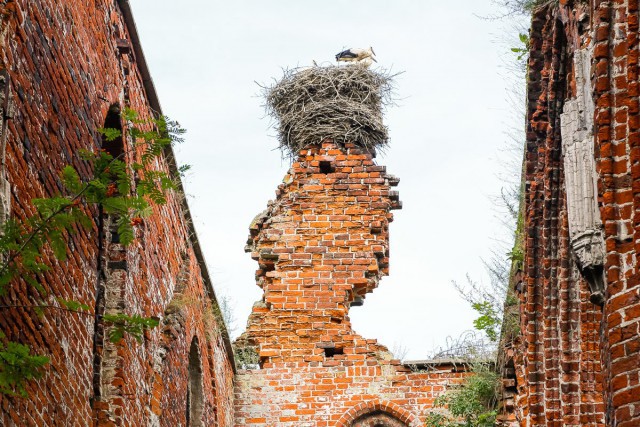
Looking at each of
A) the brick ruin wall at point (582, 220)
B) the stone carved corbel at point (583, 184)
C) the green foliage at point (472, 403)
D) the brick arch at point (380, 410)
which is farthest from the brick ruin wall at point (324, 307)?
the stone carved corbel at point (583, 184)

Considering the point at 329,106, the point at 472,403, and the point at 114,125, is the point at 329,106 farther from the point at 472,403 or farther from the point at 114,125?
the point at 114,125

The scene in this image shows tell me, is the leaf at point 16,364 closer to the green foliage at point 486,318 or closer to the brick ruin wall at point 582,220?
the brick ruin wall at point 582,220

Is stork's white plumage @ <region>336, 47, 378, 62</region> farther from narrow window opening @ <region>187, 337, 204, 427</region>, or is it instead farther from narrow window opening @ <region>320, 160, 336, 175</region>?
narrow window opening @ <region>187, 337, 204, 427</region>

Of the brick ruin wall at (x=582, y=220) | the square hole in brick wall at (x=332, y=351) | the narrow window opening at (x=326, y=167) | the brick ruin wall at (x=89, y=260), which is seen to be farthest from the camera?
the narrow window opening at (x=326, y=167)

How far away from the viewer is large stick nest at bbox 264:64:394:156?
20.2 meters

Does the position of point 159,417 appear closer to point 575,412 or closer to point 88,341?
point 88,341

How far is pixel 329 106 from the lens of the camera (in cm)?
2036

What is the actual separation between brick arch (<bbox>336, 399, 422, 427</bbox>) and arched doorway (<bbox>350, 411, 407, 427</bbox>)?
0.05 meters

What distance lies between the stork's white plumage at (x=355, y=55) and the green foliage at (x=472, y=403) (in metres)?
6.11

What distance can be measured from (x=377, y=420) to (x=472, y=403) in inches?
66.0

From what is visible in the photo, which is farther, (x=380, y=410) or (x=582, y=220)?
(x=380, y=410)

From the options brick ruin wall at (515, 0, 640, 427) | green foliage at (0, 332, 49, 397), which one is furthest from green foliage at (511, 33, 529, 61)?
green foliage at (0, 332, 49, 397)

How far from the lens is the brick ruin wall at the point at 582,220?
8.96 meters

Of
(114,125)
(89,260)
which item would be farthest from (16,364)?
(114,125)
